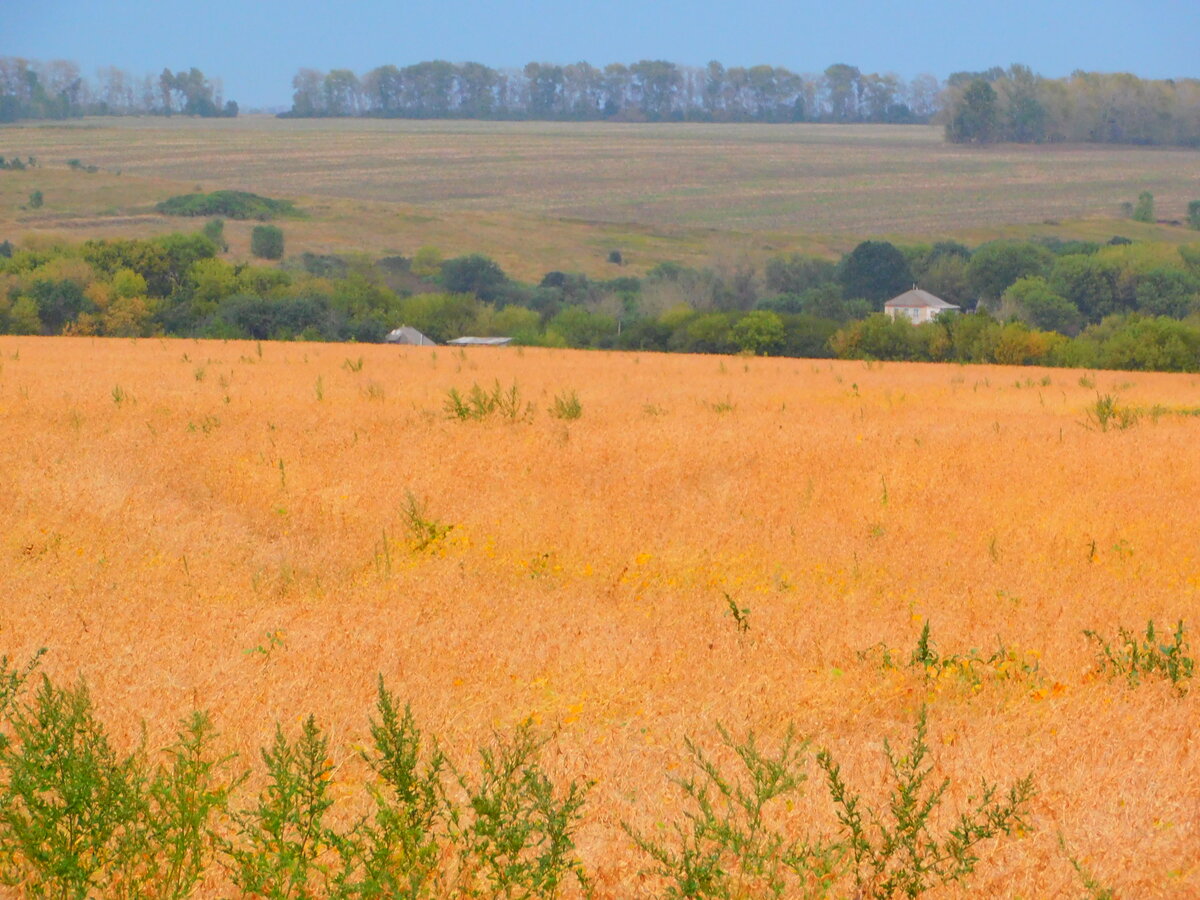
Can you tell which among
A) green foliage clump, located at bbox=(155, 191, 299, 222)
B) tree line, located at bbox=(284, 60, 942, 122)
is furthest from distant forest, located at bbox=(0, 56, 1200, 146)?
green foliage clump, located at bbox=(155, 191, 299, 222)

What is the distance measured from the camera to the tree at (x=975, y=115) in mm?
125938

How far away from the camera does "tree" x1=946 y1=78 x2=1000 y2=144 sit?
126 metres

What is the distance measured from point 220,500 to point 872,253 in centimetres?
7516

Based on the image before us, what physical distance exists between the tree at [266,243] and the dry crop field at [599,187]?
12.9ft

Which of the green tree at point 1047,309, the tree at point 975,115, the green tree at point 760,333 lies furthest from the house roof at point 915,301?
the tree at point 975,115

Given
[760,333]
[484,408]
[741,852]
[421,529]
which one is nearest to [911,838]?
[741,852]

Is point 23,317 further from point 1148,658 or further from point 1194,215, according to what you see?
point 1194,215

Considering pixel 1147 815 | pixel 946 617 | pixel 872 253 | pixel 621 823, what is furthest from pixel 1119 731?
pixel 872 253

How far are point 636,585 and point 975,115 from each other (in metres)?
127

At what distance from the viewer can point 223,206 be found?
9975cm

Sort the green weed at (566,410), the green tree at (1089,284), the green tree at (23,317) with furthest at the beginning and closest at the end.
Answer: the green tree at (1089,284) → the green tree at (23,317) → the green weed at (566,410)

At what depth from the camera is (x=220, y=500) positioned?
11.9 m

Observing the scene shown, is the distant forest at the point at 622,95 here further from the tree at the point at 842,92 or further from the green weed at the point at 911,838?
the green weed at the point at 911,838

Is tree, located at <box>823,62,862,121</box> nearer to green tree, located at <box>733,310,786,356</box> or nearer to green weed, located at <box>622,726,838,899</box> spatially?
green tree, located at <box>733,310,786,356</box>
